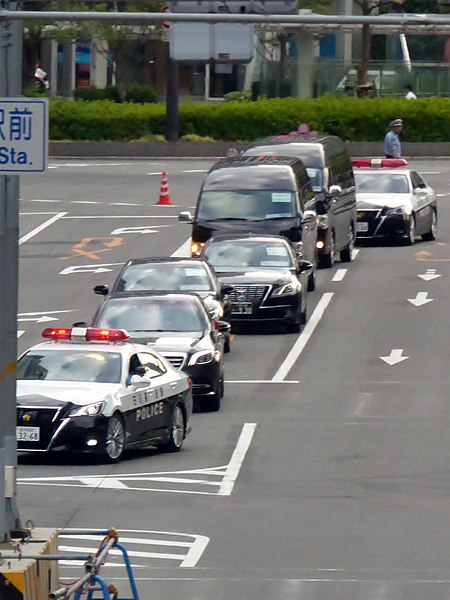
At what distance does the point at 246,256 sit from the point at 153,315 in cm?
559

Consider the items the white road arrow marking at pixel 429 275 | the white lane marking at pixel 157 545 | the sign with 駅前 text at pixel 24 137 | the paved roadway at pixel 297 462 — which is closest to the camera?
the sign with 駅前 text at pixel 24 137

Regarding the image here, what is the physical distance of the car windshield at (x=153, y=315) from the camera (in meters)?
24.1

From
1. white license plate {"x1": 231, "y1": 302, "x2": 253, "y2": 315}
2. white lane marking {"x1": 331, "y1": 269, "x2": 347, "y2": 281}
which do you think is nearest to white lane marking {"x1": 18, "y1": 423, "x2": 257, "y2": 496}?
white license plate {"x1": 231, "y1": 302, "x2": 253, "y2": 315}

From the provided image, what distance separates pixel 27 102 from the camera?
10914 millimetres

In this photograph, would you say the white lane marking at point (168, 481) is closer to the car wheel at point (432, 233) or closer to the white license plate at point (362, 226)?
the white license plate at point (362, 226)

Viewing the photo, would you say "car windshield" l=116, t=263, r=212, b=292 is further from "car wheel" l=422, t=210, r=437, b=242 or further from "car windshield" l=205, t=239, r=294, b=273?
"car wheel" l=422, t=210, r=437, b=242

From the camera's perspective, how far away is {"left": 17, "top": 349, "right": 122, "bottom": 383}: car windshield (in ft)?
63.7

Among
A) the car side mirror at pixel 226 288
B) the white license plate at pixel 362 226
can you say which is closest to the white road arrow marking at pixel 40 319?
the car side mirror at pixel 226 288

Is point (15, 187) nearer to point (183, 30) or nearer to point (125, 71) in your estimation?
point (183, 30)

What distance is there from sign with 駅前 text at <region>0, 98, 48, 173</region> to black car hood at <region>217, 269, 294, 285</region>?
17.6 metres

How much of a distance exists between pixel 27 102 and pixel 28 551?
9.40ft

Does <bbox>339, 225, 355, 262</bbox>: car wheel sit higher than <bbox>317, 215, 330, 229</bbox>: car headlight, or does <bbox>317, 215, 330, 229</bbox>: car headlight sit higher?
<bbox>317, 215, 330, 229</bbox>: car headlight

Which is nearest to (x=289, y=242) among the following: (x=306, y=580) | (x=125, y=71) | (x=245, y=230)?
(x=245, y=230)

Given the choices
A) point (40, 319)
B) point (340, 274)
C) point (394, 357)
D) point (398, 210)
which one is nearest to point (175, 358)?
point (394, 357)
